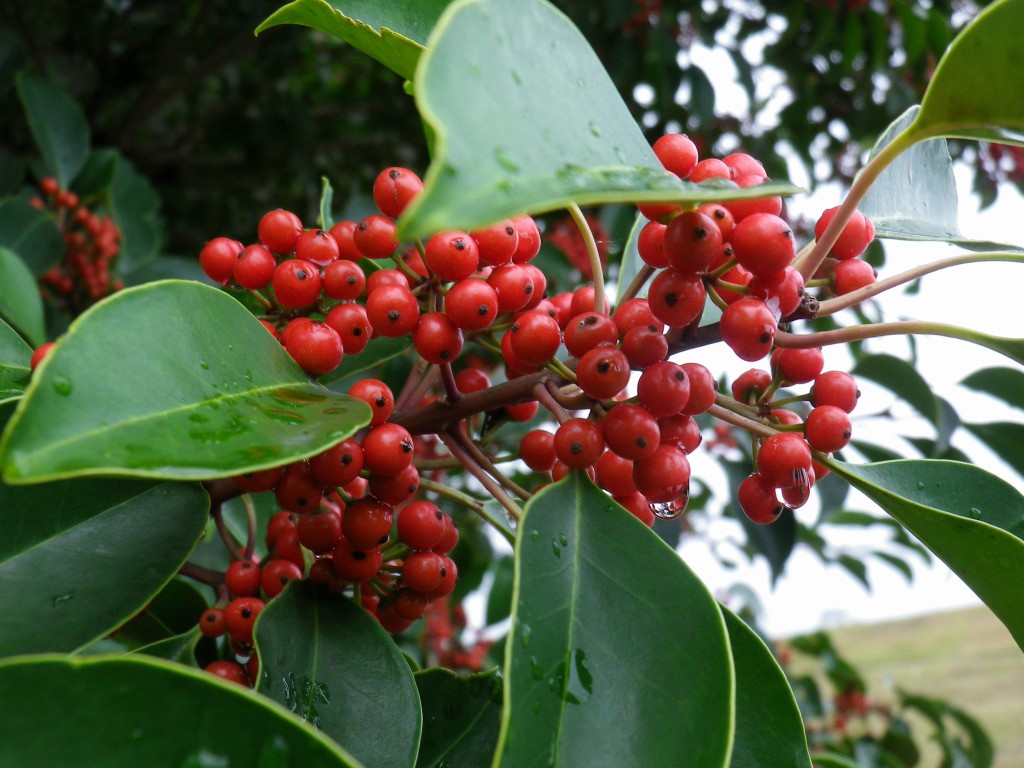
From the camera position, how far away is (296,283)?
85cm

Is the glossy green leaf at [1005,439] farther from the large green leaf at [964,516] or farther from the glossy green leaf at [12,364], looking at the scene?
the glossy green leaf at [12,364]

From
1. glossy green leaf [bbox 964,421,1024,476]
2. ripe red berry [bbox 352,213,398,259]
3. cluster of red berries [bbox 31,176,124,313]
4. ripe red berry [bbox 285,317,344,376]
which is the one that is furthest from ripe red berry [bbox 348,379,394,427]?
cluster of red berries [bbox 31,176,124,313]

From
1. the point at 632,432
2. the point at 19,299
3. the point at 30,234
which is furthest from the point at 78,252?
the point at 632,432

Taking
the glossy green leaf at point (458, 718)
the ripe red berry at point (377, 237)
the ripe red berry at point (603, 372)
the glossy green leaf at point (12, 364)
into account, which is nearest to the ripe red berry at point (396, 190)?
the ripe red berry at point (377, 237)

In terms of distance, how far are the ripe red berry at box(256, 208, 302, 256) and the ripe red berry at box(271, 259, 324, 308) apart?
0.18ft

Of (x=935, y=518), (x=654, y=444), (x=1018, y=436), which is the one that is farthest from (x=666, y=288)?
(x=1018, y=436)

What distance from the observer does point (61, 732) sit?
0.51 m

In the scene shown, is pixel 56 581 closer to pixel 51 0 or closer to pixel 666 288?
pixel 666 288

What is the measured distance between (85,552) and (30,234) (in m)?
1.69

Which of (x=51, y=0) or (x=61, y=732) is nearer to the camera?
(x=61, y=732)

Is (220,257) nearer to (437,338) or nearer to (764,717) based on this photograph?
(437,338)

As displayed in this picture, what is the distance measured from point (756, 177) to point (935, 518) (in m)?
0.33

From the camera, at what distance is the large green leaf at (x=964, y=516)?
0.74 m

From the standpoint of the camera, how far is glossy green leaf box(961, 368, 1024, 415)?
1561 millimetres
